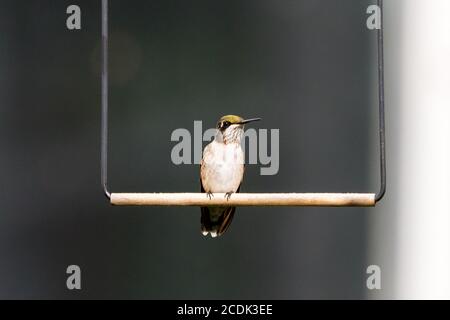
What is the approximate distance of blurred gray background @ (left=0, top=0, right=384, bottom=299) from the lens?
209 inches

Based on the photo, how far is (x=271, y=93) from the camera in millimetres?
5441

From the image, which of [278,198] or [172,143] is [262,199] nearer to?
[278,198]

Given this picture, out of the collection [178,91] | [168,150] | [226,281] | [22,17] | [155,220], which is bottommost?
[226,281]

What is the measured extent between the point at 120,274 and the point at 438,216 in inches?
72.1

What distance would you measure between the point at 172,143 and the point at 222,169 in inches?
43.6

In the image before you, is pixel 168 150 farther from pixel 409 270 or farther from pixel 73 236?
pixel 409 270

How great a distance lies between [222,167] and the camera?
169 inches

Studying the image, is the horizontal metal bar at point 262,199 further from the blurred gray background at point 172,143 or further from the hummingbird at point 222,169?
the blurred gray background at point 172,143

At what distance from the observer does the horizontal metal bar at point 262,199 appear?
3.10m

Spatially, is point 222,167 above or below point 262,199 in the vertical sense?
above

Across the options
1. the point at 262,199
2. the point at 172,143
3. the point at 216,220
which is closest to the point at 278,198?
the point at 262,199

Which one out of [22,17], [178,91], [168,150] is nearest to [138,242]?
[168,150]

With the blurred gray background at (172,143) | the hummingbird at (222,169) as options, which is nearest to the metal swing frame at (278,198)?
the hummingbird at (222,169)

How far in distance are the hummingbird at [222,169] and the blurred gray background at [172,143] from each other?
0.89 metres
